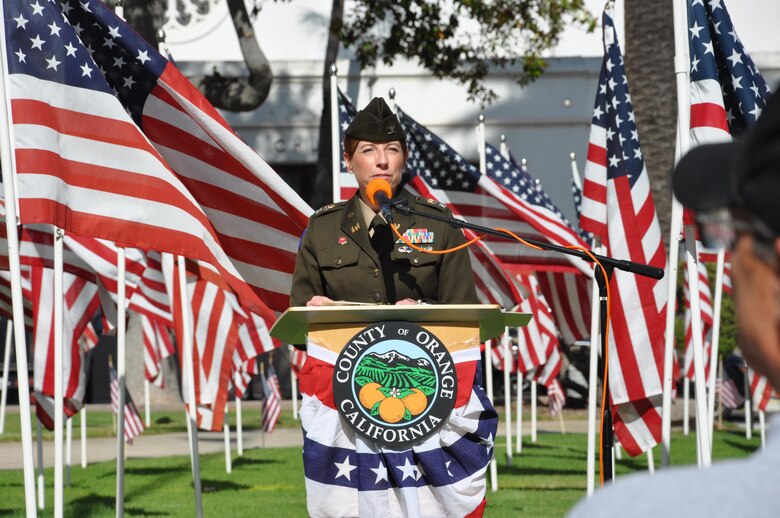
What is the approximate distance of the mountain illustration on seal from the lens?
4.95 meters

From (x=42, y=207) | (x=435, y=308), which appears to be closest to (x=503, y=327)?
(x=435, y=308)

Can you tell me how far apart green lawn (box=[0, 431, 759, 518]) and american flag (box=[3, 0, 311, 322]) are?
12.1 ft

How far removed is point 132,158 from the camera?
253 inches

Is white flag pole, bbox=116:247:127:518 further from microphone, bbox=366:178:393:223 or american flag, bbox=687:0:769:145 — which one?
american flag, bbox=687:0:769:145

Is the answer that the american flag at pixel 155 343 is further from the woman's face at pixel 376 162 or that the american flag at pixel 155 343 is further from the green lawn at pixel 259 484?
the woman's face at pixel 376 162

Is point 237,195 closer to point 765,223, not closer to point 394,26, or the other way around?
point 765,223

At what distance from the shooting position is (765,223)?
4.33ft

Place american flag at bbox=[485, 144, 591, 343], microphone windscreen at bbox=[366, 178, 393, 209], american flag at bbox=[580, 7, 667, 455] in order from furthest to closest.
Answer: american flag at bbox=[485, 144, 591, 343] < american flag at bbox=[580, 7, 667, 455] < microphone windscreen at bbox=[366, 178, 393, 209]

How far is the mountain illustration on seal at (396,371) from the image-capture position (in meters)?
4.95

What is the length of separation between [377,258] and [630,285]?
3.36 metres

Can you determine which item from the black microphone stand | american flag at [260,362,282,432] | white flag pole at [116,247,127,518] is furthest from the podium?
american flag at [260,362,282,432]

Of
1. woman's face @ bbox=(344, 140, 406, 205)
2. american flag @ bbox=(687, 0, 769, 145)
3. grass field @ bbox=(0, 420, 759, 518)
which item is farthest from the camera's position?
grass field @ bbox=(0, 420, 759, 518)

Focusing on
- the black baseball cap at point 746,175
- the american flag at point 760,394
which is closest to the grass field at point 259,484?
the american flag at point 760,394

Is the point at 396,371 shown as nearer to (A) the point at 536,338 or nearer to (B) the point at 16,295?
(B) the point at 16,295
